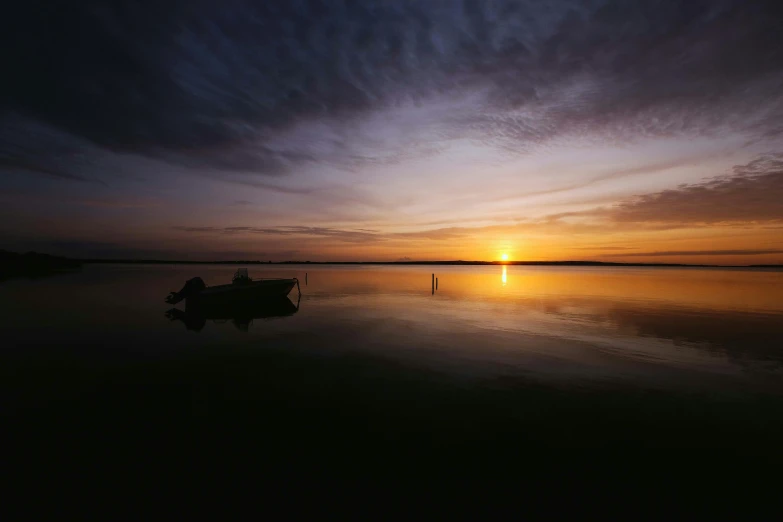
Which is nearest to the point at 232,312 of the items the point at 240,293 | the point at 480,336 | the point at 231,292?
the point at 231,292

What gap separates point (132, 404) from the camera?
12.0 m

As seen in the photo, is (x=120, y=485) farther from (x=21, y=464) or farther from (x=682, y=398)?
(x=682, y=398)

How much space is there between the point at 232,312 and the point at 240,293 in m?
3.60

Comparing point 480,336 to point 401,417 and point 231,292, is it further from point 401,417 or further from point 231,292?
point 231,292

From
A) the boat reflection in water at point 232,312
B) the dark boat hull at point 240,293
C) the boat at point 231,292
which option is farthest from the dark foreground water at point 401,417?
Answer: the boat at point 231,292

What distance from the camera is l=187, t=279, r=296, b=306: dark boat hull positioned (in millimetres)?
34750

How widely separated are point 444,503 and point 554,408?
6267 mm

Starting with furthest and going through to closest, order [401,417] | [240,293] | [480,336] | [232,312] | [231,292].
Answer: [240,293] → [231,292] → [232,312] → [480,336] → [401,417]

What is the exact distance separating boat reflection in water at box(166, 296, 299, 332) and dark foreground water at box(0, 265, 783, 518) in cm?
499

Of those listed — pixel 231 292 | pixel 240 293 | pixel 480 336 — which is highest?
pixel 231 292

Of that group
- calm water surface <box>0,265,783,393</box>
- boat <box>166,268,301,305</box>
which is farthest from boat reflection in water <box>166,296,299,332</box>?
boat <box>166,268,301,305</box>

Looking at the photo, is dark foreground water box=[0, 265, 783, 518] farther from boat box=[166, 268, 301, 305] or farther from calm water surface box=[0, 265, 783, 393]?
boat box=[166, 268, 301, 305]

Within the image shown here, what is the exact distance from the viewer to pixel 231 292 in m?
36.8

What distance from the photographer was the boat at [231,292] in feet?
115
